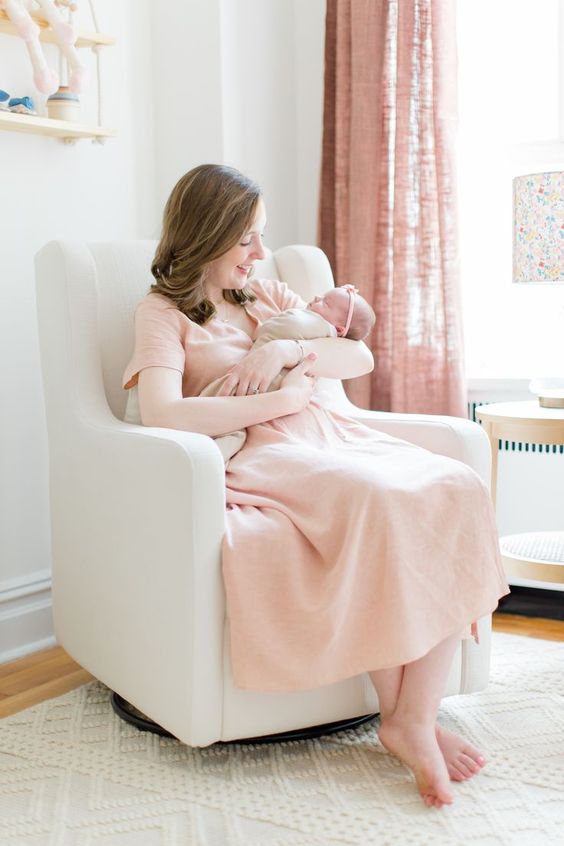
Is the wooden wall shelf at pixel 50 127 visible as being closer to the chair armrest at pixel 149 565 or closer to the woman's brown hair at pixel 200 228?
the woman's brown hair at pixel 200 228

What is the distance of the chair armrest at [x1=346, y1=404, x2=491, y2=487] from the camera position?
2.11 meters

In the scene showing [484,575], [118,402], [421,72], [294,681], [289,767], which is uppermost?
[421,72]

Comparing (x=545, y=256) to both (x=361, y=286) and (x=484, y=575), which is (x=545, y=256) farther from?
(x=484, y=575)

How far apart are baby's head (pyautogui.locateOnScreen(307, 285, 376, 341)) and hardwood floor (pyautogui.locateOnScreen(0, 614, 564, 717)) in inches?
37.9

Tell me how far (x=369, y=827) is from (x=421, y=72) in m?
2.08

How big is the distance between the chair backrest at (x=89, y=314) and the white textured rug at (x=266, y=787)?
2.24 feet

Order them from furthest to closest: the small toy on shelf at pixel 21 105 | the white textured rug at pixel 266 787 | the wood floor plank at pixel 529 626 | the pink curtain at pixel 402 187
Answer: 1. the pink curtain at pixel 402 187
2. the wood floor plank at pixel 529 626
3. the small toy on shelf at pixel 21 105
4. the white textured rug at pixel 266 787

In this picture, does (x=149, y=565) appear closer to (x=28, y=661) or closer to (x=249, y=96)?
(x=28, y=661)

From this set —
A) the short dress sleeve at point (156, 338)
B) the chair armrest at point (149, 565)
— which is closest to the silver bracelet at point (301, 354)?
the short dress sleeve at point (156, 338)

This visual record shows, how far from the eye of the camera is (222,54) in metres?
2.96

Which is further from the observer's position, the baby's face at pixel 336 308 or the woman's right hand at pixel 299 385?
the baby's face at pixel 336 308

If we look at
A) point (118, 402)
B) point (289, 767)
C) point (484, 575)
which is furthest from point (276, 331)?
point (289, 767)

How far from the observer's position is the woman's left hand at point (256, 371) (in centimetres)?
208

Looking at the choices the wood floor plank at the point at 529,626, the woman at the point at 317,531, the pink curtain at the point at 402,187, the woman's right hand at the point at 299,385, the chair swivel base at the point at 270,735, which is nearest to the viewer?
the woman at the point at 317,531
